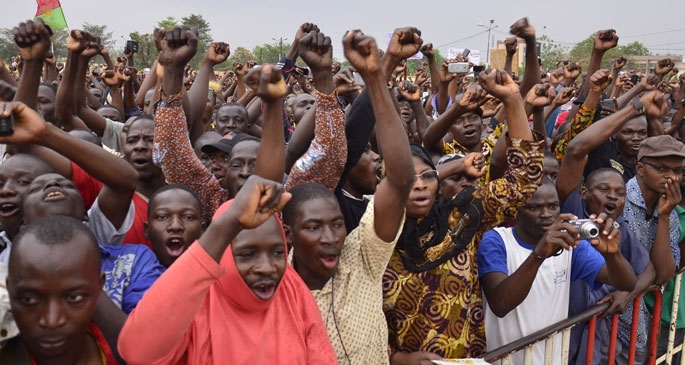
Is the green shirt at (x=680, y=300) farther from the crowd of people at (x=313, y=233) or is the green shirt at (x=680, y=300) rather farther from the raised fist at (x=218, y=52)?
the raised fist at (x=218, y=52)

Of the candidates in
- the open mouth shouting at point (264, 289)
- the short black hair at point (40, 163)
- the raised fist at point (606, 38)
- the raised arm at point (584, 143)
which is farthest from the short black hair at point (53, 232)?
the raised fist at point (606, 38)

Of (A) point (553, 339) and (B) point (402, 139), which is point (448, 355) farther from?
(B) point (402, 139)

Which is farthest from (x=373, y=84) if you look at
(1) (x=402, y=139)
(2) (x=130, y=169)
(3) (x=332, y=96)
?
(2) (x=130, y=169)

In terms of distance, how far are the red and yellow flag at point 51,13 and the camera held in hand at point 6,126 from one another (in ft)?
26.0

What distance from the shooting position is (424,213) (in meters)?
2.80

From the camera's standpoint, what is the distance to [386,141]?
2.35m

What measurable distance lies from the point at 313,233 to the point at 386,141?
469mm

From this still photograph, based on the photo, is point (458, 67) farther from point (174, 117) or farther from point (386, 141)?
point (386, 141)

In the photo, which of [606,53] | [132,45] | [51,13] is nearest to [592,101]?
[132,45]

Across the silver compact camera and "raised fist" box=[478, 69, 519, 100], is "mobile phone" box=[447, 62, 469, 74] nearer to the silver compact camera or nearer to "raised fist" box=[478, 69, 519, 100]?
"raised fist" box=[478, 69, 519, 100]

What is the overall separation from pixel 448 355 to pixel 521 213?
36.4 inches

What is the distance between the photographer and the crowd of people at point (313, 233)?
1.79 m

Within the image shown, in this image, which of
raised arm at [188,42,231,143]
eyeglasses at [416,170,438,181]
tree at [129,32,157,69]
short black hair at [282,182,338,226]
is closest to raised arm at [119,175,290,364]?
short black hair at [282,182,338,226]

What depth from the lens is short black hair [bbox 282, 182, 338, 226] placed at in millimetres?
2461
